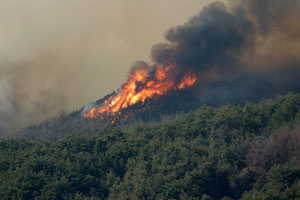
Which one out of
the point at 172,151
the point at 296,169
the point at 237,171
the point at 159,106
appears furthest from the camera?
the point at 159,106

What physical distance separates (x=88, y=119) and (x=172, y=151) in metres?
51.5

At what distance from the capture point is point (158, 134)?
85438mm

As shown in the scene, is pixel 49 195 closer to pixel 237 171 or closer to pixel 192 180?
pixel 192 180

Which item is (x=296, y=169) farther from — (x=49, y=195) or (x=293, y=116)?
(x=49, y=195)

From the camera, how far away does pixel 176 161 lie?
73.6m

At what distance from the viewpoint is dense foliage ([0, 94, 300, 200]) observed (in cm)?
6644

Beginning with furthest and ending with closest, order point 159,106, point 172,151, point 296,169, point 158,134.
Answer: point 159,106
point 158,134
point 172,151
point 296,169

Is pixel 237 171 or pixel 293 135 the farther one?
pixel 293 135

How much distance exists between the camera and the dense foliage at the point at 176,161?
6644 centimetres

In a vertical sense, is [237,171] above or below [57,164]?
below

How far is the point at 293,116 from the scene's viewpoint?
8606 cm

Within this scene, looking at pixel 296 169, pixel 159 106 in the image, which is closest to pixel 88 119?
pixel 159 106

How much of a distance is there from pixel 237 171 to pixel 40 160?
995 inches

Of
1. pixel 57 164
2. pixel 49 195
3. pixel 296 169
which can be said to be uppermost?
pixel 57 164
